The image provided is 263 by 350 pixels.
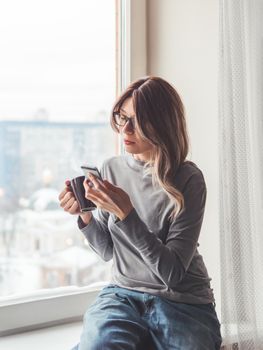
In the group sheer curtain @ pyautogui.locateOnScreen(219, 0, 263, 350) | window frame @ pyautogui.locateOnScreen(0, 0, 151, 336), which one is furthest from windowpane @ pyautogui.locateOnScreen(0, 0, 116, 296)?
sheer curtain @ pyautogui.locateOnScreen(219, 0, 263, 350)

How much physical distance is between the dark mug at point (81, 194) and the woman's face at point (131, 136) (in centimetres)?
14

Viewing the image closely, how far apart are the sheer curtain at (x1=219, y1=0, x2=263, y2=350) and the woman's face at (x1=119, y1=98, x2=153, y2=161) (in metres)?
0.21

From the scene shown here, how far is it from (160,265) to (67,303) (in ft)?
1.81

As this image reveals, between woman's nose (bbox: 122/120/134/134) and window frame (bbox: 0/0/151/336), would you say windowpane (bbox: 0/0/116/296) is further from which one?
woman's nose (bbox: 122/120/134/134)

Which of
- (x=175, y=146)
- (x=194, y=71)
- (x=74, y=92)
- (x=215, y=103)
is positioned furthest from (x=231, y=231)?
(x=74, y=92)

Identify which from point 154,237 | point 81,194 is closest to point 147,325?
point 154,237

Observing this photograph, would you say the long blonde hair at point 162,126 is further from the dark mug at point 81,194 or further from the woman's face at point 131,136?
the dark mug at point 81,194

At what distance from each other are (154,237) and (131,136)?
0.82ft

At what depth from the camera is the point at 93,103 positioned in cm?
169

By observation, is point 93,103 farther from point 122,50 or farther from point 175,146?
point 175,146

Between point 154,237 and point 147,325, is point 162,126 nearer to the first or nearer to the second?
point 154,237

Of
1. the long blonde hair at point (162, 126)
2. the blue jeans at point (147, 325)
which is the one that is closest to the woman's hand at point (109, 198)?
the long blonde hair at point (162, 126)

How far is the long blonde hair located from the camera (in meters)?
1.22

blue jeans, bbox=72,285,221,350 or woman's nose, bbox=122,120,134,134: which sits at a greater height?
woman's nose, bbox=122,120,134,134
